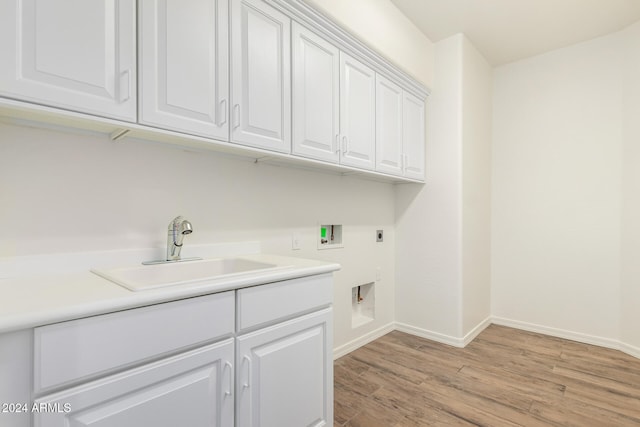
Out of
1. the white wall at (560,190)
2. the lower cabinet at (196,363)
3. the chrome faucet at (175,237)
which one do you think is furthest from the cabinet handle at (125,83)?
the white wall at (560,190)

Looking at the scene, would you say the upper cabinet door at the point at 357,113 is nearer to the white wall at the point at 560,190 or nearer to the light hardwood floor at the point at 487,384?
the light hardwood floor at the point at 487,384

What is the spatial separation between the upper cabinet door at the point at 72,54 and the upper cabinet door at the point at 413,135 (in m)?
2.08

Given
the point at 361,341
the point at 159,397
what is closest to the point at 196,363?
the point at 159,397

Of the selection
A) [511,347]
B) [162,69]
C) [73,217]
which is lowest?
[511,347]

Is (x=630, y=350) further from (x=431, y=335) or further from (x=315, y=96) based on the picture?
(x=315, y=96)

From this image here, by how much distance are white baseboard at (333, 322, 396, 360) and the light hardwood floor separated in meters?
0.05

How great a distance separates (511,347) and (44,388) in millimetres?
3113

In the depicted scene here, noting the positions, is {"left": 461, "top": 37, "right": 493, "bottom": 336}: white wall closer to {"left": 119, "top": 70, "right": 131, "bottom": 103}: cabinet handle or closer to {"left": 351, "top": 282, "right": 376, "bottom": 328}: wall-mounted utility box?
{"left": 351, "top": 282, "right": 376, "bottom": 328}: wall-mounted utility box

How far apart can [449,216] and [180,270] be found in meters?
2.24

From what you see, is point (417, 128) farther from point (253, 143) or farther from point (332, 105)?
point (253, 143)

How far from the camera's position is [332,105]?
197 centimetres

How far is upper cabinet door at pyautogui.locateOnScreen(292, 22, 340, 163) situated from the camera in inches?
68.6

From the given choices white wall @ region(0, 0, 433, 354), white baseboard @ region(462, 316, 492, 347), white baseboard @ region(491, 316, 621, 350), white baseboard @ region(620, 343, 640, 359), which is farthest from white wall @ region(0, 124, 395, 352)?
white baseboard @ region(620, 343, 640, 359)

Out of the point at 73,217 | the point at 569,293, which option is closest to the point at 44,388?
the point at 73,217
